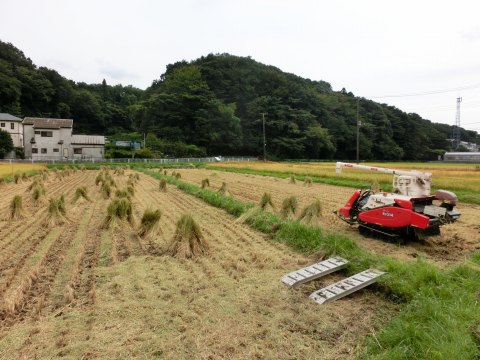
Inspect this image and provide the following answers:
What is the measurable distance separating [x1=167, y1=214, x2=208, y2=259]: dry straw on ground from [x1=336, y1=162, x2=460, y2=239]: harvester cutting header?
373 cm

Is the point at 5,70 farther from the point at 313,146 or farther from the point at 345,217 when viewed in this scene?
the point at 345,217

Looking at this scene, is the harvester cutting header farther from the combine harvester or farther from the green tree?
the green tree

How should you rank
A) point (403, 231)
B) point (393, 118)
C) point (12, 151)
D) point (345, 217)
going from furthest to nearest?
point (393, 118) → point (12, 151) → point (345, 217) → point (403, 231)

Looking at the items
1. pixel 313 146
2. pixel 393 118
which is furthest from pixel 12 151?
pixel 393 118

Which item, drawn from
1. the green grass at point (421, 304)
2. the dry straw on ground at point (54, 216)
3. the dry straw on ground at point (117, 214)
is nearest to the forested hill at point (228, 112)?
the dry straw on ground at point (54, 216)

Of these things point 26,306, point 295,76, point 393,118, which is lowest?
point 26,306

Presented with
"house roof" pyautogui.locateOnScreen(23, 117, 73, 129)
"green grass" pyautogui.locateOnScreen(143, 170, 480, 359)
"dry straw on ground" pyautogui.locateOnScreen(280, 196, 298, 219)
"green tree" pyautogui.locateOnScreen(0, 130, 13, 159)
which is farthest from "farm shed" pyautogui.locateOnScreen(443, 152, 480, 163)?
"green tree" pyautogui.locateOnScreen(0, 130, 13, 159)

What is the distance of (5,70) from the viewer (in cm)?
6053

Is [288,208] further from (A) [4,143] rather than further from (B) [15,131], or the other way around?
(B) [15,131]

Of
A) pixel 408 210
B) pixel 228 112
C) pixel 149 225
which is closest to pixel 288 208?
pixel 408 210

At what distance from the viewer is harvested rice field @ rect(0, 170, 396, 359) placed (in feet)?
10.7

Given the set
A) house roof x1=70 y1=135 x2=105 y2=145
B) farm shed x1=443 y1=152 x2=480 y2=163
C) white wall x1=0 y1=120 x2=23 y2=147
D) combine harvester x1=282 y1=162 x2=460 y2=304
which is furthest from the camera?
farm shed x1=443 y1=152 x2=480 y2=163

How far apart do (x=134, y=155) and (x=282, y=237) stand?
159 ft

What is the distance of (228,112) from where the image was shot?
6119 cm
